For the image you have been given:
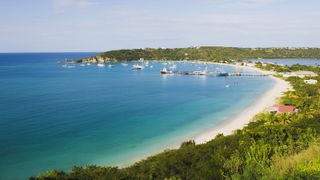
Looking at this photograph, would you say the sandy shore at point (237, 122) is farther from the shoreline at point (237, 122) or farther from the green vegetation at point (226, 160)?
the green vegetation at point (226, 160)

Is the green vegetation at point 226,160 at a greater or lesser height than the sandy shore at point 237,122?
greater

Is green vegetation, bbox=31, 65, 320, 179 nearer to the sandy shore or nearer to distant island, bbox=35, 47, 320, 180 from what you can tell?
distant island, bbox=35, 47, 320, 180

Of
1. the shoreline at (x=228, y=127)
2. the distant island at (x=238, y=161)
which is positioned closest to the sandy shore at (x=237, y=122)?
the shoreline at (x=228, y=127)

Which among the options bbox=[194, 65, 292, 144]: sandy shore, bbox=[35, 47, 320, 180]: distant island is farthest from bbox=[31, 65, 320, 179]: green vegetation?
bbox=[194, 65, 292, 144]: sandy shore

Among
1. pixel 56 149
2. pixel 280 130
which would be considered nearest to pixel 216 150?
pixel 280 130

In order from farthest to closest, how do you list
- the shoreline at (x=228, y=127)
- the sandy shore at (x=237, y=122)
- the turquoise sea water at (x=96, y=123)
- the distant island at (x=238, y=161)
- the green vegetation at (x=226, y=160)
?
1. the sandy shore at (x=237, y=122)
2. the shoreline at (x=228, y=127)
3. the turquoise sea water at (x=96, y=123)
4. the green vegetation at (x=226, y=160)
5. the distant island at (x=238, y=161)

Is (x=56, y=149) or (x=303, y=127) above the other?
(x=303, y=127)

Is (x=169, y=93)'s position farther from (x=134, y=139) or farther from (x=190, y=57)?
(x=190, y=57)

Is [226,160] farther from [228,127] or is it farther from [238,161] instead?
[228,127]

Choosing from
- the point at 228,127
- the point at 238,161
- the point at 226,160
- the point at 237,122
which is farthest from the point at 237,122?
the point at 238,161

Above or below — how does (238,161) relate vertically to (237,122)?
above

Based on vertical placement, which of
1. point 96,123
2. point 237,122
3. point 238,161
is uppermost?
point 238,161
